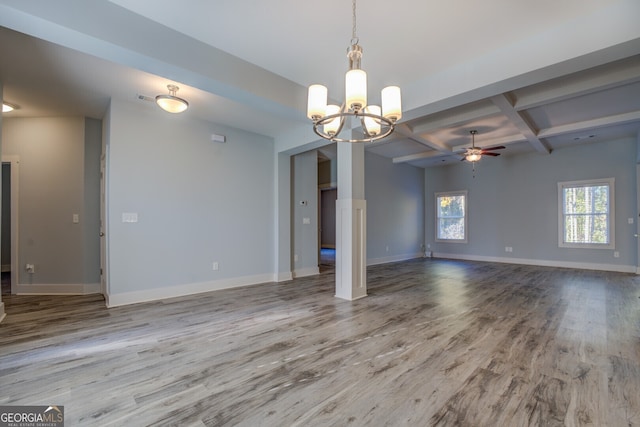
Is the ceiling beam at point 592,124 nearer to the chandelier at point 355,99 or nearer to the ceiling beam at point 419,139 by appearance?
the ceiling beam at point 419,139

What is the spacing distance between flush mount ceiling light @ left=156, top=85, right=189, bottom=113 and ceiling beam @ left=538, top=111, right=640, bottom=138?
6.42 meters

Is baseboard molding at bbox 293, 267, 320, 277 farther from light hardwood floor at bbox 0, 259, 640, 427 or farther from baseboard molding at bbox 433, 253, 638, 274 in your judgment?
baseboard molding at bbox 433, 253, 638, 274

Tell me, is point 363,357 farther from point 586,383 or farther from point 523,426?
point 586,383

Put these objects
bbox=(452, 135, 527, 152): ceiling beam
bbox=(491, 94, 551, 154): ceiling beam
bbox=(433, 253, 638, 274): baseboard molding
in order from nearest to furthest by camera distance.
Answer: bbox=(491, 94, 551, 154): ceiling beam
bbox=(452, 135, 527, 152): ceiling beam
bbox=(433, 253, 638, 274): baseboard molding

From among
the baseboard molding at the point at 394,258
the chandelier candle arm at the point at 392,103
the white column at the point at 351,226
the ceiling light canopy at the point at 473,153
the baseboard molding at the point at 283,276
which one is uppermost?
the ceiling light canopy at the point at 473,153

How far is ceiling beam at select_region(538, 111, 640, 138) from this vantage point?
15.6 ft

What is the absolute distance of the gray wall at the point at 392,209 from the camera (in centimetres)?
770

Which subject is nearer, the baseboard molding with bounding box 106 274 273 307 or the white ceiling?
the white ceiling

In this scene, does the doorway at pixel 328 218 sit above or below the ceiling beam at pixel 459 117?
below

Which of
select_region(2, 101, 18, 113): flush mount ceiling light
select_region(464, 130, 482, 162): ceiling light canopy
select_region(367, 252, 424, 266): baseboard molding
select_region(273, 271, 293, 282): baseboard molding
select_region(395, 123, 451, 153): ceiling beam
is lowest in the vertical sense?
select_region(367, 252, 424, 266): baseboard molding

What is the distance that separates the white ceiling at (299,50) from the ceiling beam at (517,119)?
2.0 inches

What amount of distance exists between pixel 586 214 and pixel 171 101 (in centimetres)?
886

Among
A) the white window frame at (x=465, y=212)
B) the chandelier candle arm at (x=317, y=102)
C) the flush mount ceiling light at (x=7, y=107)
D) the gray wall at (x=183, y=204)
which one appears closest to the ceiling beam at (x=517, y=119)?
the white window frame at (x=465, y=212)

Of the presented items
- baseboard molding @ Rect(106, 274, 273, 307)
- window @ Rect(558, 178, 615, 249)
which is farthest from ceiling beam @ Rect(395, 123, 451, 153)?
baseboard molding @ Rect(106, 274, 273, 307)
